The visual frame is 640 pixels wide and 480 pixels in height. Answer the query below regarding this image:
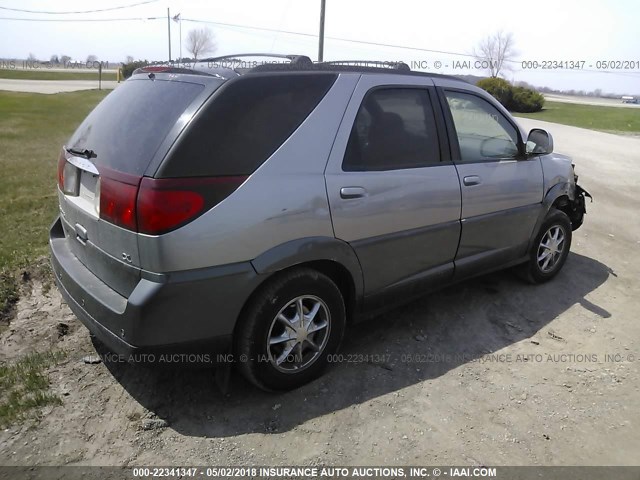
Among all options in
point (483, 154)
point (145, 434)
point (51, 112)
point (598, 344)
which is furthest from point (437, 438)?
point (51, 112)

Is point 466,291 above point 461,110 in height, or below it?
below

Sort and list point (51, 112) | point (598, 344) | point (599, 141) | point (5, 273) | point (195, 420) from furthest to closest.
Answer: point (51, 112)
point (599, 141)
point (5, 273)
point (598, 344)
point (195, 420)

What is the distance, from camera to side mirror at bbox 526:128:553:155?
452 cm

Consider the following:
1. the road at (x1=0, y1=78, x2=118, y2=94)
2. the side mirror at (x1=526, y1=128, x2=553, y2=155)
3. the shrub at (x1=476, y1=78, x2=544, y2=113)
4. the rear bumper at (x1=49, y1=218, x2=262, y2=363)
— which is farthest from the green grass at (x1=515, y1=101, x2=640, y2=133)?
the road at (x1=0, y1=78, x2=118, y2=94)

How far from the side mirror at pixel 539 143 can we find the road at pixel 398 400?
131 centimetres

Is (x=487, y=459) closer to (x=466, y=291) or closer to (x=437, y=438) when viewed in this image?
(x=437, y=438)

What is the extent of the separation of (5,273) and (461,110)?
13.2ft

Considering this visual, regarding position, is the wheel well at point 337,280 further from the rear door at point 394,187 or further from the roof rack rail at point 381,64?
the roof rack rail at point 381,64

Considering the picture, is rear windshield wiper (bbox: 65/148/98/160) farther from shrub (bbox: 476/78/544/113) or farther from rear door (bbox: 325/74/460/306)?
shrub (bbox: 476/78/544/113)

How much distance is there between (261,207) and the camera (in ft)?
9.01

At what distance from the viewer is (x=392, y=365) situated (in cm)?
354

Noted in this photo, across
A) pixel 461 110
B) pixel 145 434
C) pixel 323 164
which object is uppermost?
pixel 461 110

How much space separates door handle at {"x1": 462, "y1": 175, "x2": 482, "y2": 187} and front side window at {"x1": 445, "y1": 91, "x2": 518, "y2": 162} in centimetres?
14

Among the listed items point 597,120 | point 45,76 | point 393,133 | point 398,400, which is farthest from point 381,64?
point 45,76
